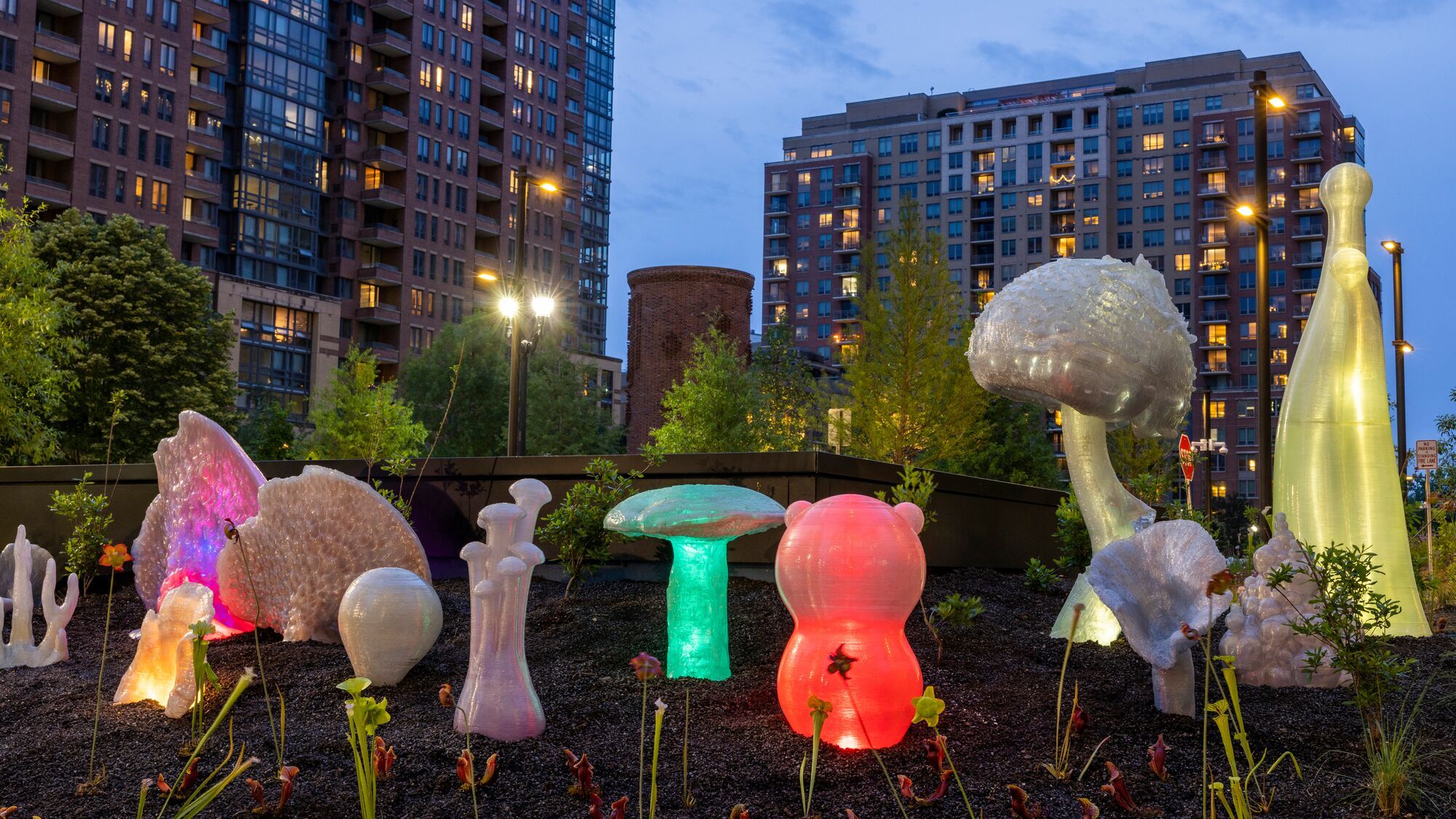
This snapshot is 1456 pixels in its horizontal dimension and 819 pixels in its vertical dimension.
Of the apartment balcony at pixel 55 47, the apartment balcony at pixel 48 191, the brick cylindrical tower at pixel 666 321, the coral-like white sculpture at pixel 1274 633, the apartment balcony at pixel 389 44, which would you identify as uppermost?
the apartment balcony at pixel 389 44

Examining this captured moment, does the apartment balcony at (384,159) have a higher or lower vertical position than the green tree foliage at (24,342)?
higher

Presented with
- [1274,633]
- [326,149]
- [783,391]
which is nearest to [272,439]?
[783,391]

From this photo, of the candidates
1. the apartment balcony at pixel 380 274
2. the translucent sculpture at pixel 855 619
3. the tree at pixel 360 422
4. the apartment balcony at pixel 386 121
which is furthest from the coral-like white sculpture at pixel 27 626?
the apartment balcony at pixel 386 121

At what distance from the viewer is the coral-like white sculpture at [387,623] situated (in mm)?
5711

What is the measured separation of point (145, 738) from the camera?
5195 mm

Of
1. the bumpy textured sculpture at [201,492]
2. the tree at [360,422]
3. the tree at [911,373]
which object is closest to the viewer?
the bumpy textured sculpture at [201,492]

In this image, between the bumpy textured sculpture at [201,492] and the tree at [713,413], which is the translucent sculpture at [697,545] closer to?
the bumpy textured sculpture at [201,492]

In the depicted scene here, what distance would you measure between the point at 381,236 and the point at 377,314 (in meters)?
4.52

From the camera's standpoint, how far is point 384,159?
6925 centimetres

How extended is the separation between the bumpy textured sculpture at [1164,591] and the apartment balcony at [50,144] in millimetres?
57718

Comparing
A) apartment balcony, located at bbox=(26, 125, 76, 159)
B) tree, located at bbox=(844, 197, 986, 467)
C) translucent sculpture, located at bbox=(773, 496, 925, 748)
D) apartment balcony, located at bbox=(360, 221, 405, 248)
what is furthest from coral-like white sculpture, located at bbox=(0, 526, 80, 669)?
apartment balcony, located at bbox=(360, 221, 405, 248)

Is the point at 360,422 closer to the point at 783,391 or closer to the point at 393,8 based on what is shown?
the point at 783,391

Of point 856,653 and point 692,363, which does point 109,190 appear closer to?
point 692,363

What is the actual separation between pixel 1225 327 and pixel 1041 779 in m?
99.6
